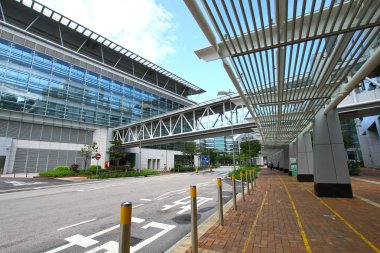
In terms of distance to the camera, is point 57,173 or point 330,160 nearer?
point 330,160

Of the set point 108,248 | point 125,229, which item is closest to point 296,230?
point 108,248

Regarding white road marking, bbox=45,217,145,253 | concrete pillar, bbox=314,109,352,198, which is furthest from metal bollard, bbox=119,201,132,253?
concrete pillar, bbox=314,109,352,198

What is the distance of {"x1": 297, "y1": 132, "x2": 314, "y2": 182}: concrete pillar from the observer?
1625 centimetres

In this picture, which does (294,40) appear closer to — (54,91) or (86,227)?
(86,227)

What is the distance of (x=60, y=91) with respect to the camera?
3622 cm

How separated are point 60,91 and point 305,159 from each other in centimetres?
3995

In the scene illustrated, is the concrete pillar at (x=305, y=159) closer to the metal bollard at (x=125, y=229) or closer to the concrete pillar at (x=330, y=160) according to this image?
the concrete pillar at (x=330, y=160)

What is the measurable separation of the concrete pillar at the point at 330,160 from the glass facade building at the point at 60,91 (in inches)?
1024

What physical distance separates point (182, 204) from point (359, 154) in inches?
2048

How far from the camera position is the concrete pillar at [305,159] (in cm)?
1625

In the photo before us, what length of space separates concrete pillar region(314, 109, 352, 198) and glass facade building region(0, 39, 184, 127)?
25998mm

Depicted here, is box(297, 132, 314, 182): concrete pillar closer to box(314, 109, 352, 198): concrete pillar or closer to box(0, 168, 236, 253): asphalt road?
box(314, 109, 352, 198): concrete pillar

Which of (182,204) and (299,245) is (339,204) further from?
(182,204)

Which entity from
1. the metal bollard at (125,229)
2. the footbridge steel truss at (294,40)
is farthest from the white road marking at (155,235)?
the footbridge steel truss at (294,40)
